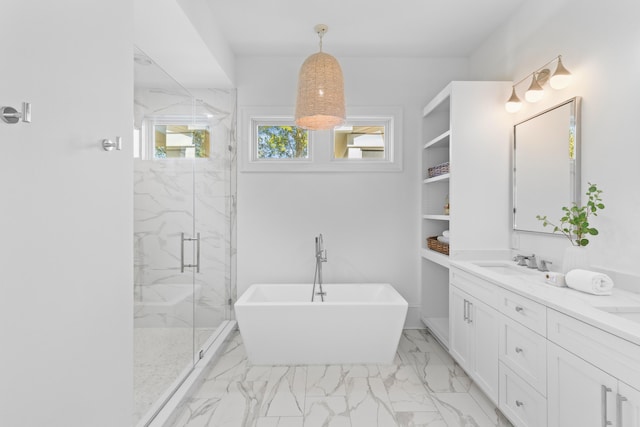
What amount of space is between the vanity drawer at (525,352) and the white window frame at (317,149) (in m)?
1.94

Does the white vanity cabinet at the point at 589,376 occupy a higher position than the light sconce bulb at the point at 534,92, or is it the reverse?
the light sconce bulb at the point at 534,92

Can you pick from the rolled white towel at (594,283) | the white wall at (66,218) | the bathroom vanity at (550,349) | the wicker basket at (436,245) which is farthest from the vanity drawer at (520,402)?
the white wall at (66,218)

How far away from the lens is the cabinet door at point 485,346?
6.66 ft

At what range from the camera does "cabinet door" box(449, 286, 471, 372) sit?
2420 millimetres

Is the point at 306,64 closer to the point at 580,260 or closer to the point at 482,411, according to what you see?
the point at 580,260

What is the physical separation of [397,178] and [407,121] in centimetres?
59

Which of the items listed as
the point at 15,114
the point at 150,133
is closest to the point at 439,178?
the point at 150,133

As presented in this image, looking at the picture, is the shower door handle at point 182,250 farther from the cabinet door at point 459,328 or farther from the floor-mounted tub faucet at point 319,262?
the cabinet door at point 459,328

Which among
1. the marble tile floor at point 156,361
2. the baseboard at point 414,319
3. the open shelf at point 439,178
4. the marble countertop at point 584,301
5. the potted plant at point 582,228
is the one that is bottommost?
the baseboard at point 414,319

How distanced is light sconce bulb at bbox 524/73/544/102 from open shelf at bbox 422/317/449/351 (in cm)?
199

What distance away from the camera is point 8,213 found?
89 centimetres

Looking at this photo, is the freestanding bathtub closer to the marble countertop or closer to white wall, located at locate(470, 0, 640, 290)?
the marble countertop

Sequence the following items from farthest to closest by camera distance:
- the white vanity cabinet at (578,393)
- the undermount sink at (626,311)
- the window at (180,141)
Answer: the window at (180,141) → the undermount sink at (626,311) → the white vanity cabinet at (578,393)

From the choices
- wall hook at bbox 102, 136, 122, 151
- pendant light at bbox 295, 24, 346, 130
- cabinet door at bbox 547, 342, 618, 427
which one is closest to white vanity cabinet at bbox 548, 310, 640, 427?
cabinet door at bbox 547, 342, 618, 427
